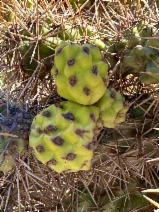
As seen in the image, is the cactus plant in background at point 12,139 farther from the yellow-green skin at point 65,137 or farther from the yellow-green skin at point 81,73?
the yellow-green skin at point 81,73

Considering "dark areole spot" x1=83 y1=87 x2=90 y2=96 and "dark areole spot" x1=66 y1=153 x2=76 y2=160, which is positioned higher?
"dark areole spot" x1=83 y1=87 x2=90 y2=96

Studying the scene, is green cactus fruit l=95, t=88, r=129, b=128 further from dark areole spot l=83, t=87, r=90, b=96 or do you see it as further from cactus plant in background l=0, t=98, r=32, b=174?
cactus plant in background l=0, t=98, r=32, b=174

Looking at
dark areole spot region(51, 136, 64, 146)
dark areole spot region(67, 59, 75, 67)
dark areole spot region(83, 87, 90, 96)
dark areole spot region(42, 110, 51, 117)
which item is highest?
dark areole spot region(67, 59, 75, 67)

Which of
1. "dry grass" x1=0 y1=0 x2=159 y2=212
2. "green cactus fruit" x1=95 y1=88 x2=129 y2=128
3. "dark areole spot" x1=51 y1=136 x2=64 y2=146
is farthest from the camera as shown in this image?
"dry grass" x1=0 y1=0 x2=159 y2=212

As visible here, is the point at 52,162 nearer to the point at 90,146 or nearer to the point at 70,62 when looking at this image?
the point at 90,146

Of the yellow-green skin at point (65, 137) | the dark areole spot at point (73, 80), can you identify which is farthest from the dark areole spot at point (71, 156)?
the dark areole spot at point (73, 80)

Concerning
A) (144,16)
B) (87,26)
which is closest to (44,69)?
(87,26)

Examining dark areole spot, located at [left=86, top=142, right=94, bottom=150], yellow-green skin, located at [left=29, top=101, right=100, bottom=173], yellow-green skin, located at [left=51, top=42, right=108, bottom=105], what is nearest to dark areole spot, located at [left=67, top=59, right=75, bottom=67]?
yellow-green skin, located at [left=51, top=42, right=108, bottom=105]
